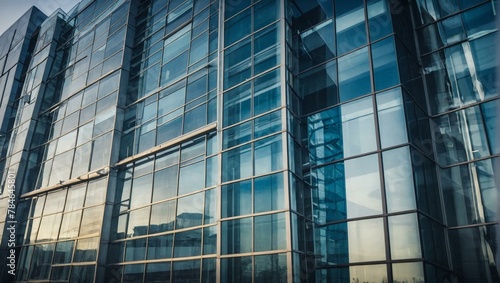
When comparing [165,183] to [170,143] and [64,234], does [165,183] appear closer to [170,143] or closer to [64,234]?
[170,143]

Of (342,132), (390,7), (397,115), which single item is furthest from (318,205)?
(390,7)

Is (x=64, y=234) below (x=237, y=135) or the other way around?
below

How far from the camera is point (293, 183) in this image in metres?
11.6

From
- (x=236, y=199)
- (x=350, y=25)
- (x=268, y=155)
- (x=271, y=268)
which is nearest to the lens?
(x=271, y=268)

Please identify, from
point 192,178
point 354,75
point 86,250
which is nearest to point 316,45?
point 354,75

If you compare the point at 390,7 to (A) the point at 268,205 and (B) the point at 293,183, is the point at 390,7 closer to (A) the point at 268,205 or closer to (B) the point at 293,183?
(B) the point at 293,183

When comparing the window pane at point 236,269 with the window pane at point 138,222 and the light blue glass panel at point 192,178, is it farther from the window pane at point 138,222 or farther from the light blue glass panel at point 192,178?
the window pane at point 138,222

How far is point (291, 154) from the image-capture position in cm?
1184

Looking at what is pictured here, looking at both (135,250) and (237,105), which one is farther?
(135,250)

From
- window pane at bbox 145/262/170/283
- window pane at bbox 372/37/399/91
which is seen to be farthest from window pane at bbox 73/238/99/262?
window pane at bbox 372/37/399/91

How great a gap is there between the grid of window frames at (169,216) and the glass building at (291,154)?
0.23 feet

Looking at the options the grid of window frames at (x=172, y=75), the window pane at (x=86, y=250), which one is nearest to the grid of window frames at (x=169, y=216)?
the window pane at (x=86, y=250)

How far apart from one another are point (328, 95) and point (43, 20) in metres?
28.3

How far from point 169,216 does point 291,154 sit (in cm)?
626
